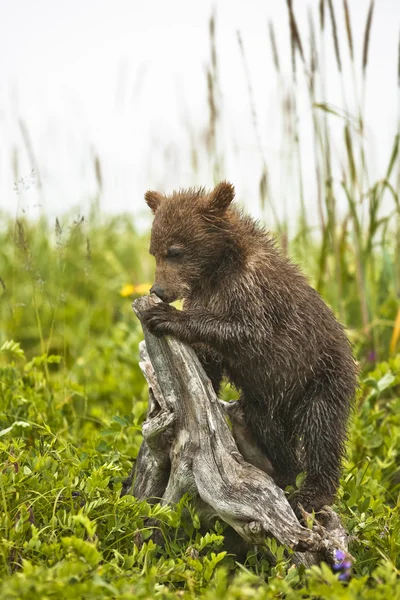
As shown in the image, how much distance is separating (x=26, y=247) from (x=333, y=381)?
191 centimetres

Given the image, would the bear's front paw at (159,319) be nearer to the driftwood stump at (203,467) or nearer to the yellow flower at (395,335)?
the driftwood stump at (203,467)

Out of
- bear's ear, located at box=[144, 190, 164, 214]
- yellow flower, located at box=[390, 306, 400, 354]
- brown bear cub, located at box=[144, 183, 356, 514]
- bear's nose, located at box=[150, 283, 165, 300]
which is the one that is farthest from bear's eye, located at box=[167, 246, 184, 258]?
yellow flower, located at box=[390, 306, 400, 354]

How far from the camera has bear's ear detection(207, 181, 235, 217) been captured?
13.3ft

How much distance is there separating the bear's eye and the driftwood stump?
252 mm

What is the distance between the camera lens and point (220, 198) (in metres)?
4.05

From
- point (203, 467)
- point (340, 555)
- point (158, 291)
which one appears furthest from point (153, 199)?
point (340, 555)

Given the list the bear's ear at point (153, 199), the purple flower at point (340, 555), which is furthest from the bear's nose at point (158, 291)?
the purple flower at point (340, 555)

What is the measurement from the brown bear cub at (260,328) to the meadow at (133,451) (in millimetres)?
351

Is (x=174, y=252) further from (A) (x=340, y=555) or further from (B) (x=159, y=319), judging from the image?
(A) (x=340, y=555)

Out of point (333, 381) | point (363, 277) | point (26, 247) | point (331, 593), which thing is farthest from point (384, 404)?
point (331, 593)

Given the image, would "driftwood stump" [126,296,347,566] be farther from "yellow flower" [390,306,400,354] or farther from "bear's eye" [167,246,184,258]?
"yellow flower" [390,306,400,354]

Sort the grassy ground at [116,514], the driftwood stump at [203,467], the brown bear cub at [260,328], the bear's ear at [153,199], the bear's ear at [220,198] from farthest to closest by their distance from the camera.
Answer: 1. the bear's ear at [153,199]
2. the bear's ear at [220,198]
3. the brown bear cub at [260,328]
4. the driftwood stump at [203,467]
5. the grassy ground at [116,514]

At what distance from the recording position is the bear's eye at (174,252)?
157 inches

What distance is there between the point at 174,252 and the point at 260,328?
23.2 inches
